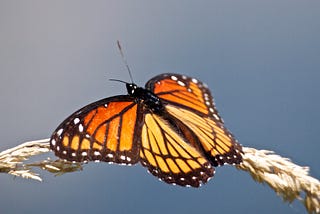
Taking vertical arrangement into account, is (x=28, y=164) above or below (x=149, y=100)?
below

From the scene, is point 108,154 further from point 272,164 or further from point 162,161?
point 272,164

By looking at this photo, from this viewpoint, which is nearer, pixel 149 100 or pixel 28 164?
pixel 28 164

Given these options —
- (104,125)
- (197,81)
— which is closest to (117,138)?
(104,125)

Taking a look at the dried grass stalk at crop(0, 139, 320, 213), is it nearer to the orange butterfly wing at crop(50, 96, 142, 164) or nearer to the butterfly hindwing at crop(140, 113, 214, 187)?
the orange butterfly wing at crop(50, 96, 142, 164)

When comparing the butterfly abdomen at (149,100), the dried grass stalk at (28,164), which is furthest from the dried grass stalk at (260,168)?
the butterfly abdomen at (149,100)

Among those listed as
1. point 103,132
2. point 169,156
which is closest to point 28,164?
point 103,132

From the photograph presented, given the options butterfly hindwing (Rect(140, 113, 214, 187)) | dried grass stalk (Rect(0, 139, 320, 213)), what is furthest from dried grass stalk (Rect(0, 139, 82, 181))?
butterfly hindwing (Rect(140, 113, 214, 187))

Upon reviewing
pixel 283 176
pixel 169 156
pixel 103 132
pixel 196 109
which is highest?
pixel 196 109

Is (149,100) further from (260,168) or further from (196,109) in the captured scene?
(260,168)
